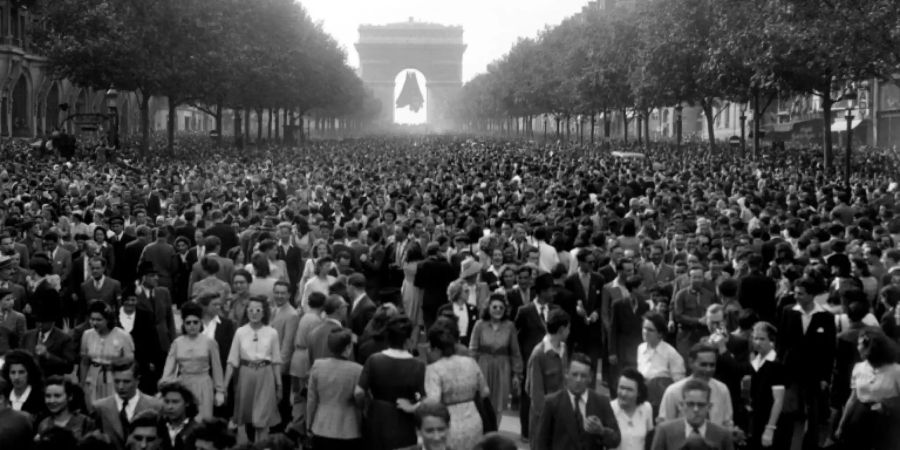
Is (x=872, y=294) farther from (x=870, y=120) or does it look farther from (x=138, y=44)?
(x=870, y=120)

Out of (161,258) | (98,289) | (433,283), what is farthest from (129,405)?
(161,258)

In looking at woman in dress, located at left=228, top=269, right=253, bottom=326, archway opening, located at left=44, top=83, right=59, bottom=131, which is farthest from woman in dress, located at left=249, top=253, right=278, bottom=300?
archway opening, located at left=44, top=83, right=59, bottom=131

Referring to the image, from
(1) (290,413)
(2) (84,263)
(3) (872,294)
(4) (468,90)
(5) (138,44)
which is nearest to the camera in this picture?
(1) (290,413)

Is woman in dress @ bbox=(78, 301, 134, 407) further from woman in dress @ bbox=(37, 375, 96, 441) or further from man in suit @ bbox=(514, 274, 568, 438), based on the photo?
man in suit @ bbox=(514, 274, 568, 438)

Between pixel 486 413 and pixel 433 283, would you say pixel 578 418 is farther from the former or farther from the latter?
pixel 433 283

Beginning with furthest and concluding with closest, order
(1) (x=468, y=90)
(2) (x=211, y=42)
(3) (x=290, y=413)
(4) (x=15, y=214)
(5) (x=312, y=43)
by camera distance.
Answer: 1. (1) (x=468, y=90)
2. (5) (x=312, y=43)
3. (2) (x=211, y=42)
4. (4) (x=15, y=214)
5. (3) (x=290, y=413)

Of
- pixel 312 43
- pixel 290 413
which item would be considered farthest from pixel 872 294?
pixel 312 43
